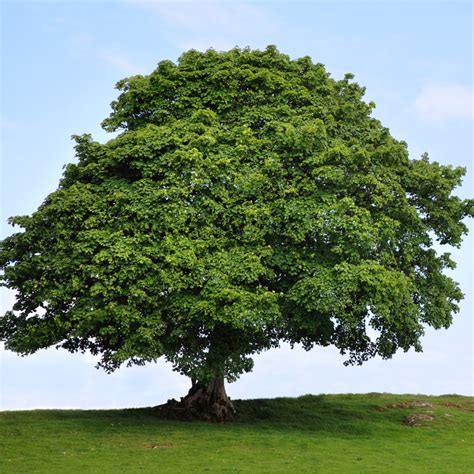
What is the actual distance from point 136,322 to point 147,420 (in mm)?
6596

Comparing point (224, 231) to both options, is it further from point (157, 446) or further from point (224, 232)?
point (157, 446)

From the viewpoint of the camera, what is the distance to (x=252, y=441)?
27812mm

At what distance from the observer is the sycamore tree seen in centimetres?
2748

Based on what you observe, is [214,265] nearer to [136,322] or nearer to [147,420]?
[136,322]

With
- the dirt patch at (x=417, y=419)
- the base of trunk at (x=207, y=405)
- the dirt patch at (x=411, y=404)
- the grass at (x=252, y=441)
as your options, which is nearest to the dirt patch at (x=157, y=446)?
the grass at (x=252, y=441)

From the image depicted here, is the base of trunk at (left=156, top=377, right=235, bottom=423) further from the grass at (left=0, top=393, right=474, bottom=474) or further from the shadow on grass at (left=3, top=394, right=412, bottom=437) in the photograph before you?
the grass at (left=0, top=393, right=474, bottom=474)

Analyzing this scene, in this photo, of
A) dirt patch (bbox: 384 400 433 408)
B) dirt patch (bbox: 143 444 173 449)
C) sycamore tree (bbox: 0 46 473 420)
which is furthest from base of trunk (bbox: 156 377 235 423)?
dirt patch (bbox: 384 400 433 408)

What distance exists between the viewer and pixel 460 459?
26516 millimetres

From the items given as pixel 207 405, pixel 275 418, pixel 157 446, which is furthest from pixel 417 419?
pixel 157 446

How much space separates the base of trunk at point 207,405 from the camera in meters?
32.4

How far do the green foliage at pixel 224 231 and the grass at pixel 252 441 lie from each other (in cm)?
309

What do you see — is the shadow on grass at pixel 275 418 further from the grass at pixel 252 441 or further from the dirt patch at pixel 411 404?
the dirt patch at pixel 411 404

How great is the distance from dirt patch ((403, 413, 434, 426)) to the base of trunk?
27.7 feet

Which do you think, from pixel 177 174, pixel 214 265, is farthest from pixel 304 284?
pixel 177 174
